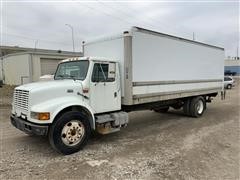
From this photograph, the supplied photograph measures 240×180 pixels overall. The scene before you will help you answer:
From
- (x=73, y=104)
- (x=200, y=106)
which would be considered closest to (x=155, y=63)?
(x=73, y=104)

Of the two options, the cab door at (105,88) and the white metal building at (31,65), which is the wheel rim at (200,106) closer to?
the cab door at (105,88)

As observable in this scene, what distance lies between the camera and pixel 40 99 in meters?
4.66

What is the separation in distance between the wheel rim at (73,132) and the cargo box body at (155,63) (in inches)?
62.8

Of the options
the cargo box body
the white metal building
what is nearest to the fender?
the cargo box body

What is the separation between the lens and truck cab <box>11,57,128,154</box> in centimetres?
462

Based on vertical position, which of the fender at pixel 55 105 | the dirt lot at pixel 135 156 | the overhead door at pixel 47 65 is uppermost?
the overhead door at pixel 47 65

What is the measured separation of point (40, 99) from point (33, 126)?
0.60 m

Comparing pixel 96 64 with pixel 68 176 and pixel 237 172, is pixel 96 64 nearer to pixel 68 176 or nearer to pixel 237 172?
pixel 68 176

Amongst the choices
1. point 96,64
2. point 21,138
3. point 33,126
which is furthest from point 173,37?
point 21,138

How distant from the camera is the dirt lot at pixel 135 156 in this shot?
402 centimetres

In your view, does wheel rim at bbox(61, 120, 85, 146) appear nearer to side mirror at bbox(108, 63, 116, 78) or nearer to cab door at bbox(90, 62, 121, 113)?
cab door at bbox(90, 62, 121, 113)

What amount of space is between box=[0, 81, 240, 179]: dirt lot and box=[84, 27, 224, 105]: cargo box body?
1247 mm

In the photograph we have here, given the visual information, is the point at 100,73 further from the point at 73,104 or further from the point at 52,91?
the point at 52,91

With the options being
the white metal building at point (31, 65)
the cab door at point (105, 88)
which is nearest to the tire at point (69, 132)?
the cab door at point (105, 88)
